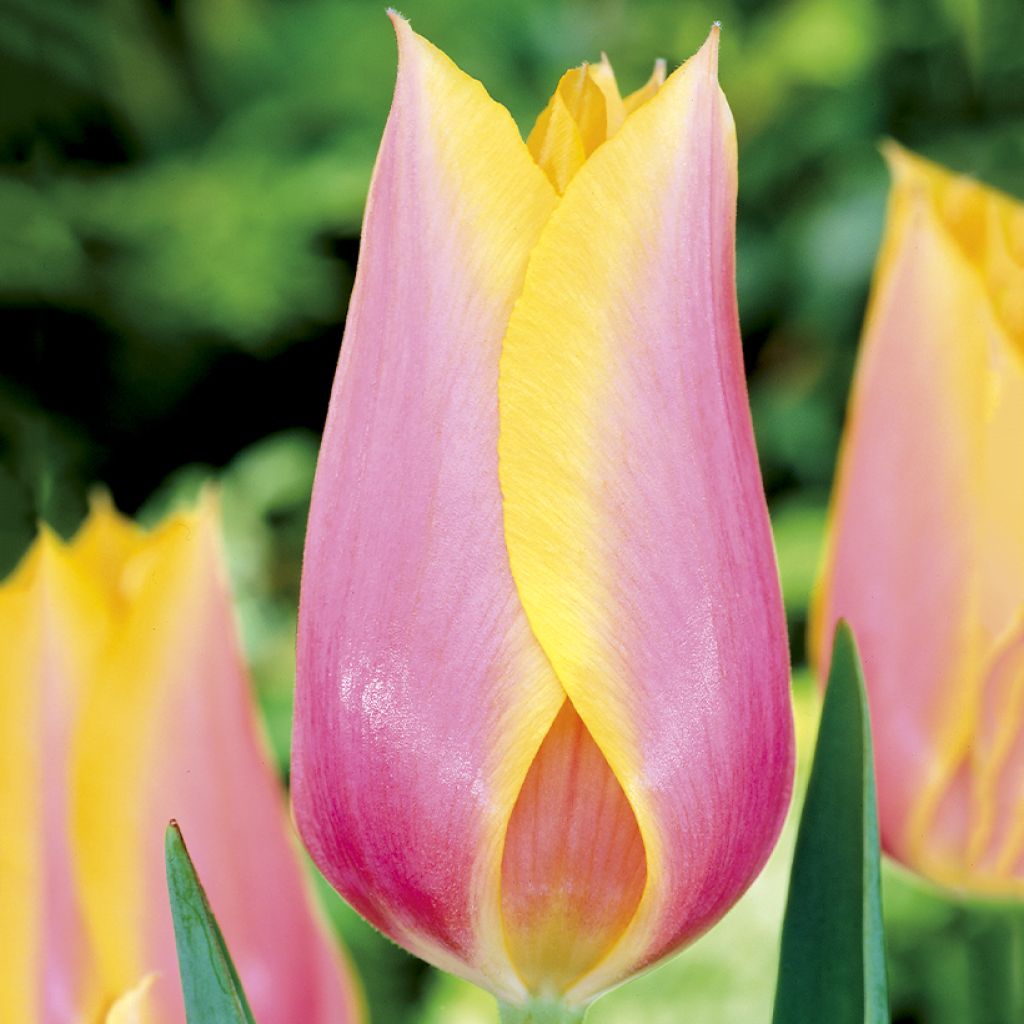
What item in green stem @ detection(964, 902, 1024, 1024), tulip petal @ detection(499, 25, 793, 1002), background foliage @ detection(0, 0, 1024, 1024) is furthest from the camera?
background foliage @ detection(0, 0, 1024, 1024)

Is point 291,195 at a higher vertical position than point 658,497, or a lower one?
higher

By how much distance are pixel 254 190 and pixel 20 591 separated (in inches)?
40.1

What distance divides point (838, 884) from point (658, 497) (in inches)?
2.8

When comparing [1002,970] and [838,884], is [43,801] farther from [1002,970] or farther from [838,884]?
[1002,970]

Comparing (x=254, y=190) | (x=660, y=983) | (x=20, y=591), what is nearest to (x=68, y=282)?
(x=254, y=190)

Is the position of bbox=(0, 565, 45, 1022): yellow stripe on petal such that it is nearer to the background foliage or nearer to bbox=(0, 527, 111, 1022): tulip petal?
bbox=(0, 527, 111, 1022): tulip petal

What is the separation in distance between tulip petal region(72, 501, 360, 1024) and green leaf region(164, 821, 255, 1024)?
0.09ft

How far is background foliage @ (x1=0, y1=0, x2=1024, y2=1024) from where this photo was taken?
3.99 ft

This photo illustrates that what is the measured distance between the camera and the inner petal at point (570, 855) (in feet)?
0.72

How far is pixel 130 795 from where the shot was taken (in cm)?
23

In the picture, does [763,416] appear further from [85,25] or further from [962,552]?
[962,552]

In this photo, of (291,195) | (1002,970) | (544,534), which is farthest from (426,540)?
(291,195)

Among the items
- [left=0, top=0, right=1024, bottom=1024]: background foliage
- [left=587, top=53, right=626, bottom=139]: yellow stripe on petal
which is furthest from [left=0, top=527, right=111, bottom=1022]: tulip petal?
[left=0, top=0, right=1024, bottom=1024]: background foliage

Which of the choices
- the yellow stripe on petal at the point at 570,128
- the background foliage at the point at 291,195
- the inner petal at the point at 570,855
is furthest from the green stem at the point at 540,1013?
the background foliage at the point at 291,195
